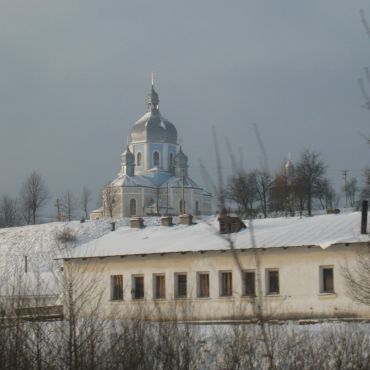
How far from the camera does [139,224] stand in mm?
42500

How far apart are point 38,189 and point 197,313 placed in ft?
233

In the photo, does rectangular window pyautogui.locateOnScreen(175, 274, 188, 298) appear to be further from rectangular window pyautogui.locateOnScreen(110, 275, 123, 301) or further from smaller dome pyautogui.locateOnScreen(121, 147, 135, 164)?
smaller dome pyautogui.locateOnScreen(121, 147, 135, 164)

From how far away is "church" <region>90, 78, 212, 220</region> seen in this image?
10562 centimetres

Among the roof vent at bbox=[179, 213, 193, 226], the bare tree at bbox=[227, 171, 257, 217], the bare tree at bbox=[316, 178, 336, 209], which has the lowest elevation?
the bare tree at bbox=[227, 171, 257, 217]

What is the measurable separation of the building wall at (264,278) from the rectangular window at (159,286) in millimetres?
249

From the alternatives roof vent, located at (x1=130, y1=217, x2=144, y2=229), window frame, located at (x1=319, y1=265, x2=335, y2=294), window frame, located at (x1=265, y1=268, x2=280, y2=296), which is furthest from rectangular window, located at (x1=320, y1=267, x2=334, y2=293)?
roof vent, located at (x1=130, y1=217, x2=144, y2=229)

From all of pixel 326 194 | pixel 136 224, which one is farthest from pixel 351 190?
pixel 136 224

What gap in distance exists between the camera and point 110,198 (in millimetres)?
103625

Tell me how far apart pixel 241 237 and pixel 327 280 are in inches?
147

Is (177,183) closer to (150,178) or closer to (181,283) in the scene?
(150,178)

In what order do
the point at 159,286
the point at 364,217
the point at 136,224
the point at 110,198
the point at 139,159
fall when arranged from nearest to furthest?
the point at 364,217
the point at 159,286
the point at 136,224
the point at 110,198
the point at 139,159

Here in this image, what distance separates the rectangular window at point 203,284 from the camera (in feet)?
115

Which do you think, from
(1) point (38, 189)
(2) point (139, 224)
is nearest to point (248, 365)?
(2) point (139, 224)

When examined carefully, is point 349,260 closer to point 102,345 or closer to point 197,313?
point 197,313
